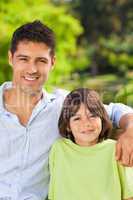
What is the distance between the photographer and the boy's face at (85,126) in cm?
259

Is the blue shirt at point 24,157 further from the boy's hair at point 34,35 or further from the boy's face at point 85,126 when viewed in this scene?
the boy's hair at point 34,35

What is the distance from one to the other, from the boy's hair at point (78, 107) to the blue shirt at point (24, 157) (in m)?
0.10

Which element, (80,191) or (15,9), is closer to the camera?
(80,191)

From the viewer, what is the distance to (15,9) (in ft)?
43.4

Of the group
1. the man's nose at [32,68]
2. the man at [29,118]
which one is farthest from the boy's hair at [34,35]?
the man's nose at [32,68]

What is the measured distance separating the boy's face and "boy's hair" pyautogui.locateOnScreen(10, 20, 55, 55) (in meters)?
0.45

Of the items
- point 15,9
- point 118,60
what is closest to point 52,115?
point 15,9

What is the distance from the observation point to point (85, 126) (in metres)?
2.58

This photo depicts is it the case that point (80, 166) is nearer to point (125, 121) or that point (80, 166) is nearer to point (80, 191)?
point (80, 191)

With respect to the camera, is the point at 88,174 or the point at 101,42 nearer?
the point at 88,174

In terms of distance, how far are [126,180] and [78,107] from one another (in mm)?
458

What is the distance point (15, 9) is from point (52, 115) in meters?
10.8

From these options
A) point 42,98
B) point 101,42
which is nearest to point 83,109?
point 42,98

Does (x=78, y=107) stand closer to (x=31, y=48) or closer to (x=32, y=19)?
(x=31, y=48)
